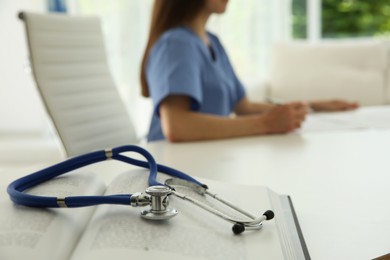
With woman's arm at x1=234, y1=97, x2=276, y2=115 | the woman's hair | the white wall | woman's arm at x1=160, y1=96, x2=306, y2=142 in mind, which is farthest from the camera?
the white wall

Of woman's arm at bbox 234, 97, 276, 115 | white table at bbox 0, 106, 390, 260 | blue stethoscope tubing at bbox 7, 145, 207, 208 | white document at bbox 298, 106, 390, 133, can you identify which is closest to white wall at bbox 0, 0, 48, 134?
woman's arm at bbox 234, 97, 276, 115

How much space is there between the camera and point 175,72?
1.32 m

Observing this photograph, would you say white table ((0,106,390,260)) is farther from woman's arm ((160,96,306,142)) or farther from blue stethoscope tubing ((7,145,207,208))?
blue stethoscope tubing ((7,145,207,208))

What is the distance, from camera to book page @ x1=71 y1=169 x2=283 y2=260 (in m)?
0.47

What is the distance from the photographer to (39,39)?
1430 millimetres

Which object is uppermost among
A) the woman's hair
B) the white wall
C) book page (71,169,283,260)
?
the woman's hair

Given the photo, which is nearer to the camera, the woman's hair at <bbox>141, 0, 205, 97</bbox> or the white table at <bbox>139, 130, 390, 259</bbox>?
the white table at <bbox>139, 130, 390, 259</bbox>

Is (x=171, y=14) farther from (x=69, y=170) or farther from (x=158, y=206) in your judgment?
(x=158, y=206)

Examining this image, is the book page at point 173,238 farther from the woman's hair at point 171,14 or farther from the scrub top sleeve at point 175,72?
the woman's hair at point 171,14

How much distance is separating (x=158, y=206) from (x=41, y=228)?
4.4 inches

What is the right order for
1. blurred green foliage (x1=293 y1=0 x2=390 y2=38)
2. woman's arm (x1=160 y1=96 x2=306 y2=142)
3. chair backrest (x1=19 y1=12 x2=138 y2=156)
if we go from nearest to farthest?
woman's arm (x1=160 y1=96 x2=306 y2=142)
chair backrest (x1=19 y1=12 x2=138 y2=156)
blurred green foliage (x1=293 y1=0 x2=390 y2=38)

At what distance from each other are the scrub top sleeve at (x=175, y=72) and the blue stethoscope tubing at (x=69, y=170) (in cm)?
60

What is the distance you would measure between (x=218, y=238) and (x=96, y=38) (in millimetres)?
1313

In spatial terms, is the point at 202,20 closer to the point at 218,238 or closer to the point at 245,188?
the point at 245,188
